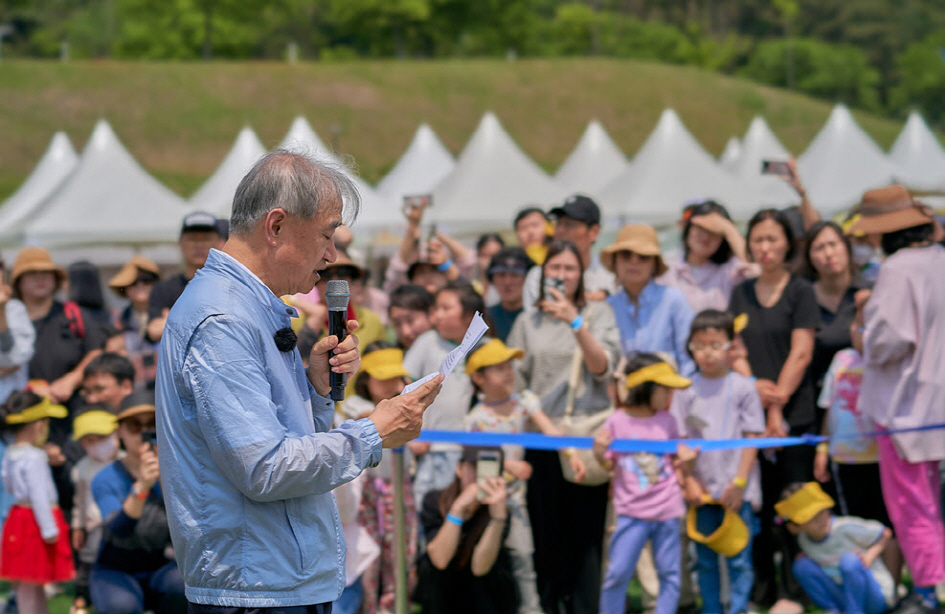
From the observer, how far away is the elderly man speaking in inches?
87.0

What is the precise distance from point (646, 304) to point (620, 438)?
0.87 m

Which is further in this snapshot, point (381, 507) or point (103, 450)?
point (103, 450)

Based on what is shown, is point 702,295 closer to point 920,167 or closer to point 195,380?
point 195,380

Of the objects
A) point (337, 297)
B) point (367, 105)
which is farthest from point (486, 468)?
point (367, 105)

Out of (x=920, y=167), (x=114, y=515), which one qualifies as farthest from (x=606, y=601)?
(x=920, y=167)

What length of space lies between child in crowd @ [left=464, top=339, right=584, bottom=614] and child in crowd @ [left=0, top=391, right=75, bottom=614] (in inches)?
83.1

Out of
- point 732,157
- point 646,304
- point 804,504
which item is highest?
point 732,157

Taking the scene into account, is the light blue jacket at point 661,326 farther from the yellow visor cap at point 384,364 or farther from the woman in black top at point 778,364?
the yellow visor cap at point 384,364

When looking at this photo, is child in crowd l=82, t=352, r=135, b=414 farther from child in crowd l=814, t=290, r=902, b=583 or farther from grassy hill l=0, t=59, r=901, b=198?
grassy hill l=0, t=59, r=901, b=198

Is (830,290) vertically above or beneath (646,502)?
above

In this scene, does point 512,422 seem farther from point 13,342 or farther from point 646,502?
point 13,342

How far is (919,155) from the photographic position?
82.0ft

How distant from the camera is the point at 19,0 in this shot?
60719 mm

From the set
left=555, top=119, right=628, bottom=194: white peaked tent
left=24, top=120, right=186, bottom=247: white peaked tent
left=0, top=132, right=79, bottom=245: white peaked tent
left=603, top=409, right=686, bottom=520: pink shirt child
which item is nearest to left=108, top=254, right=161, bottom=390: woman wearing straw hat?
left=603, top=409, right=686, bottom=520: pink shirt child
